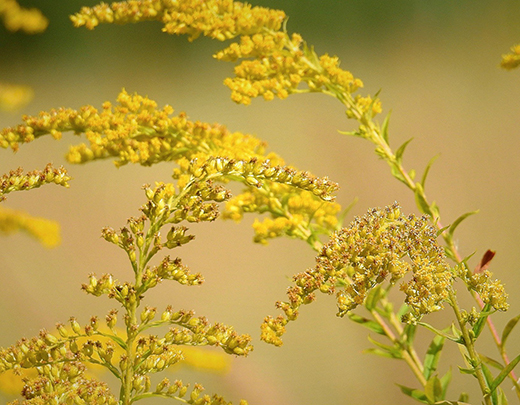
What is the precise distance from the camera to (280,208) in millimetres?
614

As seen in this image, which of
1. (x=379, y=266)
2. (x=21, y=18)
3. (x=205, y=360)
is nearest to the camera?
(x=379, y=266)

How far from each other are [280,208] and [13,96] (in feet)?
1.54

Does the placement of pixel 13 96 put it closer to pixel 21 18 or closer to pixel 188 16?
pixel 21 18

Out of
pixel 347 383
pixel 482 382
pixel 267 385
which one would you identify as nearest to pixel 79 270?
pixel 267 385

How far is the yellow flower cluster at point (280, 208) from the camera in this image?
0.61 metres

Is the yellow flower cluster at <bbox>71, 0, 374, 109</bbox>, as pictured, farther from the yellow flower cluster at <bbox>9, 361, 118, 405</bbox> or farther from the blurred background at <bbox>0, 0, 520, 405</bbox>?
the yellow flower cluster at <bbox>9, 361, 118, 405</bbox>

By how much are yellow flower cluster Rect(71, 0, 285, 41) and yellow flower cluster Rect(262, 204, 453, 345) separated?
331mm

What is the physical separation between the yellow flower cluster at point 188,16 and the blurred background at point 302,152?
24cm

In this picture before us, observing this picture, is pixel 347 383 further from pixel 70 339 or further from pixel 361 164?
pixel 70 339

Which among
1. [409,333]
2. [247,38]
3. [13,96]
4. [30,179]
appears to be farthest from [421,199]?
[13,96]

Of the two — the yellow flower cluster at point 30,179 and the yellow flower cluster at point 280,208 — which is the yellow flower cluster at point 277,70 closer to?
the yellow flower cluster at point 280,208

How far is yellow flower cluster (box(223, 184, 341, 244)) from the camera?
2.00 ft

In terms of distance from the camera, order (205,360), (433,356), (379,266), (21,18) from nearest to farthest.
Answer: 1. (379,266)
2. (433,356)
3. (205,360)
4. (21,18)

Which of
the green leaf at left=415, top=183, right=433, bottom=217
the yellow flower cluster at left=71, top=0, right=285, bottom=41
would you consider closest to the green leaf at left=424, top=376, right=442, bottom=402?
the green leaf at left=415, top=183, right=433, bottom=217
